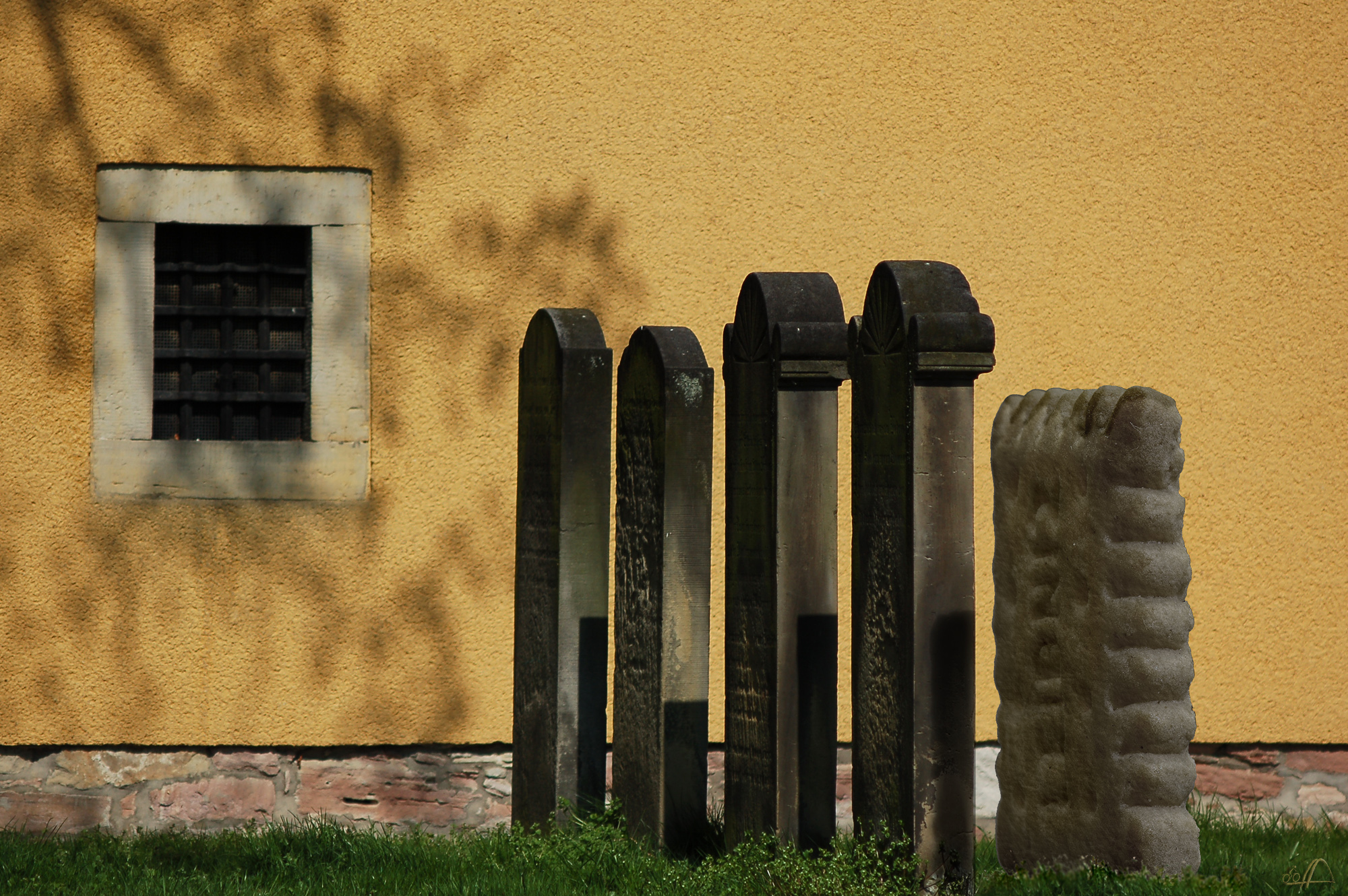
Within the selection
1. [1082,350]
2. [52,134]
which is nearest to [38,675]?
[52,134]

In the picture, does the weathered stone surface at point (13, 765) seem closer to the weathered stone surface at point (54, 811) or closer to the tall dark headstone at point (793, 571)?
the weathered stone surface at point (54, 811)

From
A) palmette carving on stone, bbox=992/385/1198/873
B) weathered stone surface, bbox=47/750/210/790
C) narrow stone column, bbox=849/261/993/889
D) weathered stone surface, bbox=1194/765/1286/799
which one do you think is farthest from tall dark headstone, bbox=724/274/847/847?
weathered stone surface, bbox=1194/765/1286/799

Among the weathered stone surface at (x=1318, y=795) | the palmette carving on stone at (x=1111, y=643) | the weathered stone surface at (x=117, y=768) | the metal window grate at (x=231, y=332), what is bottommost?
the weathered stone surface at (x=1318, y=795)

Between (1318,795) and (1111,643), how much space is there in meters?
2.65

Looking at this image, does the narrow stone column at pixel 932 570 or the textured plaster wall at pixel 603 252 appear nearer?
the narrow stone column at pixel 932 570

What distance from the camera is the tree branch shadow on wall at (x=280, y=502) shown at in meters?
4.81

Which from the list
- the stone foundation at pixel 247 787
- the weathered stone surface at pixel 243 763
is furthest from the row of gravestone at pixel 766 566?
the weathered stone surface at pixel 243 763

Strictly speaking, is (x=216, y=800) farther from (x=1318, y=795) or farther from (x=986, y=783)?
(x=1318, y=795)

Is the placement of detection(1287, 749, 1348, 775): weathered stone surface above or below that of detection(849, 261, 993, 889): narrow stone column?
below

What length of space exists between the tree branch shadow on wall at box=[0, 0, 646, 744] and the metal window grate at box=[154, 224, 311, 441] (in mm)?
292

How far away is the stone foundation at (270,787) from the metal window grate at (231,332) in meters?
1.30

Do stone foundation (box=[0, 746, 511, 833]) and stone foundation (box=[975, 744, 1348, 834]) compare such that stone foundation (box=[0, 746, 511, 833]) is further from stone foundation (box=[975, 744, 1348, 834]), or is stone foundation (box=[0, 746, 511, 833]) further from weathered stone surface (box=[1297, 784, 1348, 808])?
weathered stone surface (box=[1297, 784, 1348, 808])

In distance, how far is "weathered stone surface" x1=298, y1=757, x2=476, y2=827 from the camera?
16.0 feet

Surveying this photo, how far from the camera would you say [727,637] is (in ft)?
11.5
